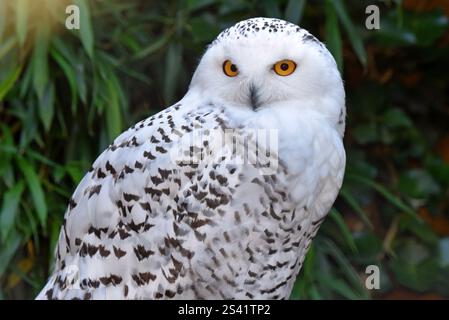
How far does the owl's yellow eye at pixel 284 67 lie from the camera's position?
4.72 ft

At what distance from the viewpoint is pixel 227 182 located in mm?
1412

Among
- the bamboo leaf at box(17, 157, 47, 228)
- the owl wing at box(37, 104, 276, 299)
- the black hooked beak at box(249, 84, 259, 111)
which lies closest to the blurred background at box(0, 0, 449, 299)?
the bamboo leaf at box(17, 157, 47, 228)

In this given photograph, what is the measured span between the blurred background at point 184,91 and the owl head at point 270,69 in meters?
0.77

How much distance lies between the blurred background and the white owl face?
773 mm

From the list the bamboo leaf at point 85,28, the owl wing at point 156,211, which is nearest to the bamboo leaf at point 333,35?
the bamboo leaf at point 85,28

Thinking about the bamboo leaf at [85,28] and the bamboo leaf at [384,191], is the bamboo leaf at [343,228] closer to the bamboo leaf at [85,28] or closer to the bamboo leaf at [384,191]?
the bamboo leaf at [384,191]

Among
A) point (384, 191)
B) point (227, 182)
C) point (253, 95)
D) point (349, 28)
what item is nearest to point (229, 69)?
point (253, 95)

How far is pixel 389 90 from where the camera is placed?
2961 millimetres

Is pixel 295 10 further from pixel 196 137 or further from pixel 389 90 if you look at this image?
pixel 196 137

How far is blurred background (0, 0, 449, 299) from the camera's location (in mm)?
2273

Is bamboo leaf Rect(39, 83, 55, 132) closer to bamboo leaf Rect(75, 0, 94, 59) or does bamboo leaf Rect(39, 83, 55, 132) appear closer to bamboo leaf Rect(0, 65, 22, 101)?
bamboo leaf Rect(0, 65, 22, 101)

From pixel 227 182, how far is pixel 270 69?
0.72 ft

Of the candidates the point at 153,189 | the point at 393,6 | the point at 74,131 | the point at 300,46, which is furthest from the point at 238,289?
the point at 393,6
